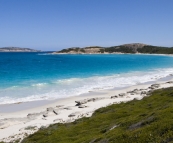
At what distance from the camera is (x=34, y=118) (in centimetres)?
2177

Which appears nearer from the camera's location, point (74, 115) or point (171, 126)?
point (171, 126)

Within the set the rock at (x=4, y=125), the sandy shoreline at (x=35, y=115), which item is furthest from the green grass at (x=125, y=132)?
the rock at (x=4, y=125)

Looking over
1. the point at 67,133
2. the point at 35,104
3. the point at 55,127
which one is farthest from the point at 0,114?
the point at 67,133

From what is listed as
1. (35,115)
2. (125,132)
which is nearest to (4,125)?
(35,115)

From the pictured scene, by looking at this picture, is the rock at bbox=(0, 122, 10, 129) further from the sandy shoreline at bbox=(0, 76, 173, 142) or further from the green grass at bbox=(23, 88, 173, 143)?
the green grass at bbox=(23, 88, 173, 143)

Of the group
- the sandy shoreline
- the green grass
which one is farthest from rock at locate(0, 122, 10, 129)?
the green grass

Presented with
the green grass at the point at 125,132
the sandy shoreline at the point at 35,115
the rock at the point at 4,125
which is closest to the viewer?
the green grass at the point at 125,132

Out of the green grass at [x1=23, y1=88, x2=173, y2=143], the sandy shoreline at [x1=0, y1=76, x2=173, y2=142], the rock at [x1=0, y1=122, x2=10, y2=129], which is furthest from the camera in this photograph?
the rock at [x1=0, y1=122, x2=10, y2=129]

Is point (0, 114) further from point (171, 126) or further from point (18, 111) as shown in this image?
point (171, 126)

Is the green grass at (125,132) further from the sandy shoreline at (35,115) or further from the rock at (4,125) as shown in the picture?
the rock at (4,125)

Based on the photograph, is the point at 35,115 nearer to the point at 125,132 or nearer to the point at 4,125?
the point at 4,125

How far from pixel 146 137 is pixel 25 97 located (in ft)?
84.5

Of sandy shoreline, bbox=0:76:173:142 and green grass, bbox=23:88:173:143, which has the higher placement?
green grass, bbox=23:88:173:143

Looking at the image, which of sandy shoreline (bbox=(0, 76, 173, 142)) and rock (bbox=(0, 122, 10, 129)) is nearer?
sandy shoreline (bbox=(0, 76, 173, 142))
